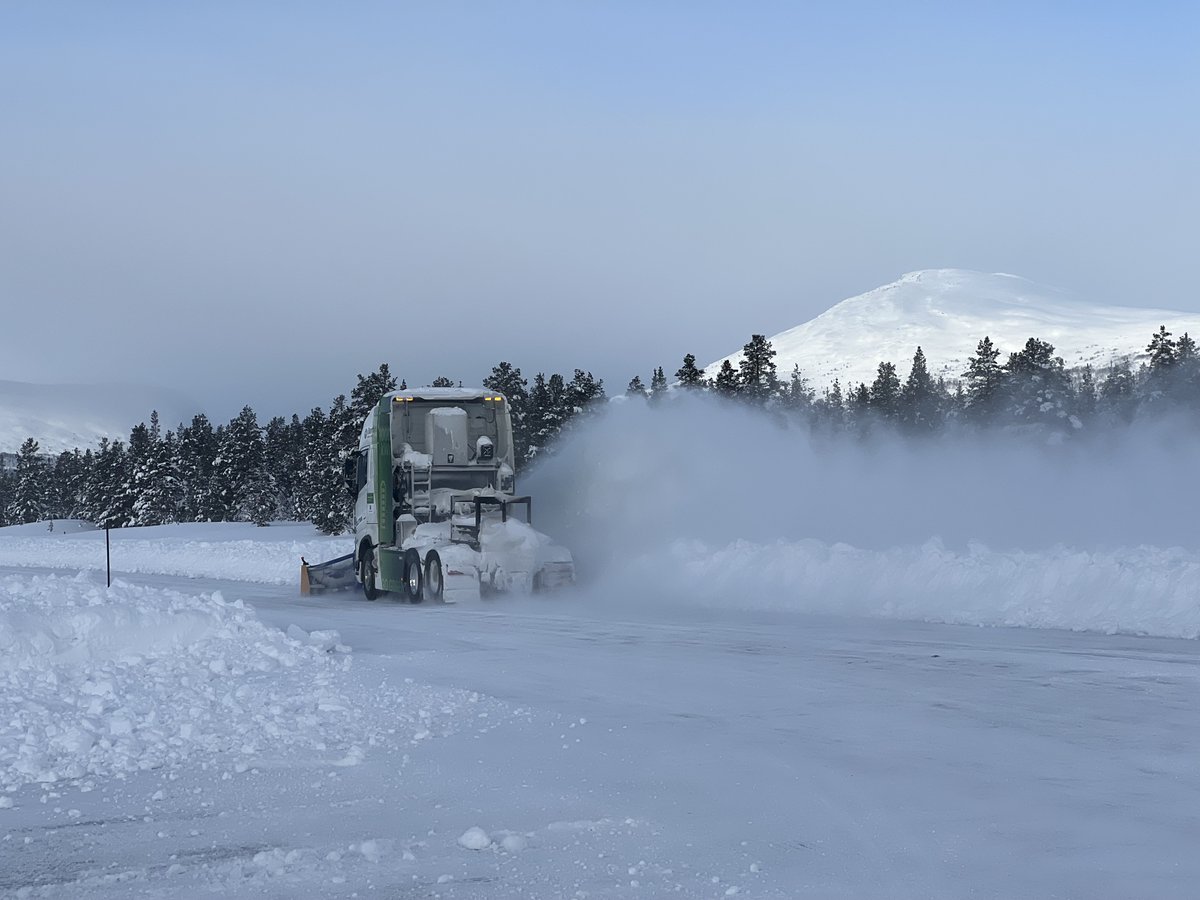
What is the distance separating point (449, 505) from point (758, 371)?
4954 cm

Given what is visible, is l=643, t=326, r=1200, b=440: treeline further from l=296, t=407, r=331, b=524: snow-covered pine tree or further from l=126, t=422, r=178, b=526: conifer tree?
l=126, t=422, r=178, b=526: conifer tree

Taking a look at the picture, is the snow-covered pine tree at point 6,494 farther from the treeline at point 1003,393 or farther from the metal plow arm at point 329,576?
the metal plow arm at point 329,576

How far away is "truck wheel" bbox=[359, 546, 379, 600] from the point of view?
914 inches

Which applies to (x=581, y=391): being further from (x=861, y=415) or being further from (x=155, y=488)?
(x=155, y=488)

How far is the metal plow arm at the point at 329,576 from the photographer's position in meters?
25.4

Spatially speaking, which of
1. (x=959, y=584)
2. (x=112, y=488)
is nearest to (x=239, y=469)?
(x=112, y=488)

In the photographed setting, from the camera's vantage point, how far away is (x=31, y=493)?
12262 cm

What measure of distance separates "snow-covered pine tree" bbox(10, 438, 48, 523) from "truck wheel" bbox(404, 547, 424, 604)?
372ft

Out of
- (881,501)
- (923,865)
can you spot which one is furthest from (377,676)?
(881,501)

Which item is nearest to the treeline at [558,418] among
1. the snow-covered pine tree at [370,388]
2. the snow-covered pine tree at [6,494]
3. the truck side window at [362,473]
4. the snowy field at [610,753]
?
the snow-covered pine tree at [370,388]

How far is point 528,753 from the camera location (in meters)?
7.84

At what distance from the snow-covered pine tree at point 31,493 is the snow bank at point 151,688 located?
118 meters

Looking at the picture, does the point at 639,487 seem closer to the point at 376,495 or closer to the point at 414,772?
the point at 376,495

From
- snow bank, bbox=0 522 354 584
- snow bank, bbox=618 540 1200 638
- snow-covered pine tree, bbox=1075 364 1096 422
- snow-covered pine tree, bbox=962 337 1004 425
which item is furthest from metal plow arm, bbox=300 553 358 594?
snow-covered pine tree, bbox=962 337 1004 425
